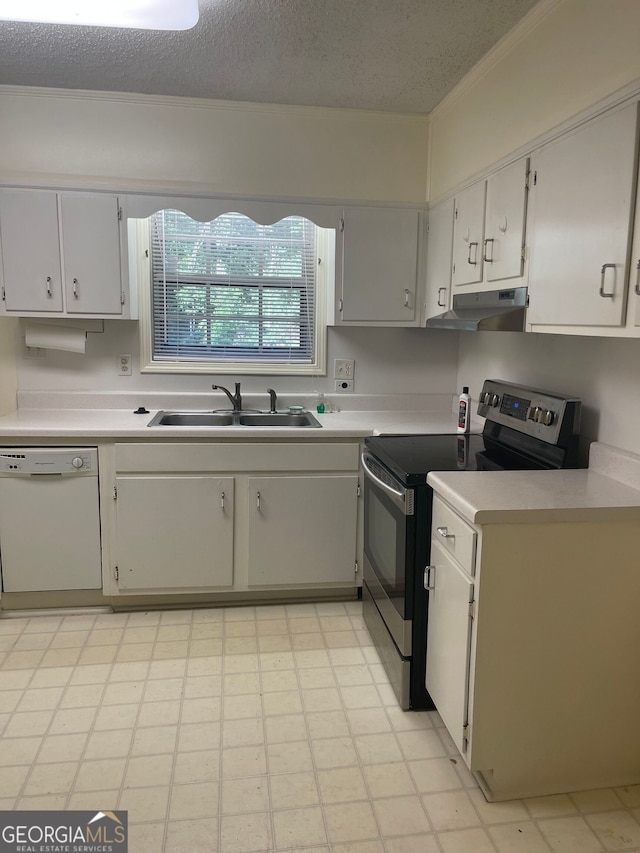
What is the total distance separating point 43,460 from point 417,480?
1708mm

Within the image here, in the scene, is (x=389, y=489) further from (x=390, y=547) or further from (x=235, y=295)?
(x=235, y=295)

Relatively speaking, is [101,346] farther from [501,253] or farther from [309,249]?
[501,253]

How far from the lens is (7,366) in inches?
125

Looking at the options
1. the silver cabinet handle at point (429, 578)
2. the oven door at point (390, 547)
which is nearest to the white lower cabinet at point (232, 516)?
the oven door at point (390, 547)

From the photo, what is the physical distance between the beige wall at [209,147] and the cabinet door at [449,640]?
1.99m

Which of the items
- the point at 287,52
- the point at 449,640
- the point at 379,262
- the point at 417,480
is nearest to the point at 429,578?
the point at 449,640

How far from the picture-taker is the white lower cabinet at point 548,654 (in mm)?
1700

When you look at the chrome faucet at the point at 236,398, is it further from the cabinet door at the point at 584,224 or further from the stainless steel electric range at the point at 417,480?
the cabinet door at the point at 584,224

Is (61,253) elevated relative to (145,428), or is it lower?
elevated

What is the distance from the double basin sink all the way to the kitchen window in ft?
0.87

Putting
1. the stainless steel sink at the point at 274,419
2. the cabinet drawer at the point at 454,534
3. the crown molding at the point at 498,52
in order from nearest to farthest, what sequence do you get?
1. the cabinet drawer at the point at 454,534
2. the crown molding at the point at 498,52
3. the stainless steel sink at the point at 274,419

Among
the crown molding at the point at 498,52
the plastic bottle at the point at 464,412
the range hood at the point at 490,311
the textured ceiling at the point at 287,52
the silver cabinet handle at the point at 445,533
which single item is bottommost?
the silver cabinet handle at the point at 445,533

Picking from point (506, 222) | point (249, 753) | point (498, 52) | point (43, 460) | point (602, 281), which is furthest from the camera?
point (43, 460)

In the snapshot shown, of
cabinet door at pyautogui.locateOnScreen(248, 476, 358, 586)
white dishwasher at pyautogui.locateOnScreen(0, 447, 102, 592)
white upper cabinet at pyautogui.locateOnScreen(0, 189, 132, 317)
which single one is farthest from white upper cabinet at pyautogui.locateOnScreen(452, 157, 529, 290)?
white dishwasher at pyautogui.locateOnScreen(0, 447, 102, 592)
